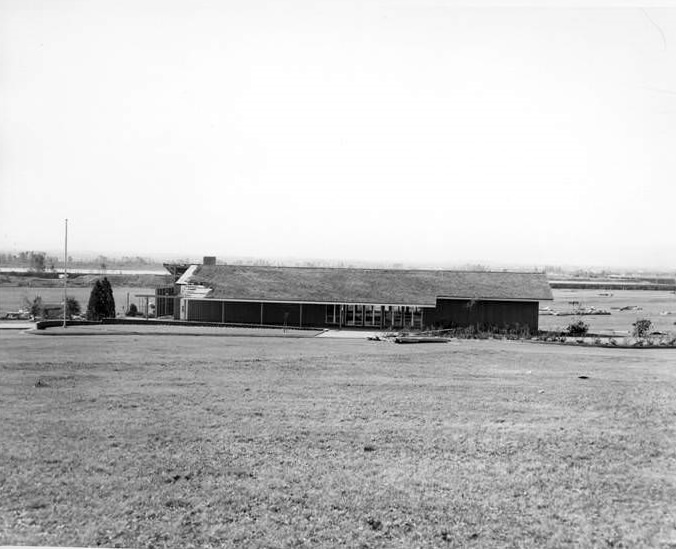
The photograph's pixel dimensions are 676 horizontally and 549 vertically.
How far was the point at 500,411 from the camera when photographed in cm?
998

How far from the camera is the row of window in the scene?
74.5 ft

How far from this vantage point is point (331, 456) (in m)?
8.45

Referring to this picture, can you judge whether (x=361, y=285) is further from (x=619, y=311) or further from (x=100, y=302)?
(x=619, y=311)

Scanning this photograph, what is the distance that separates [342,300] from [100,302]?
859 centimetres

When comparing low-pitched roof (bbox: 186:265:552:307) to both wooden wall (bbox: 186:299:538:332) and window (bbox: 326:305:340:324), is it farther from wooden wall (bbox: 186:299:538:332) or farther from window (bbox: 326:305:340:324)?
window (bbox: 326:305:340:324)

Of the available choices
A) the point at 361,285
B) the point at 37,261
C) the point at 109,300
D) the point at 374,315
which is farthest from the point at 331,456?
the point at 109,300

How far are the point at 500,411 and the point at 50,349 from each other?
394 inches

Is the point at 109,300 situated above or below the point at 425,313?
above

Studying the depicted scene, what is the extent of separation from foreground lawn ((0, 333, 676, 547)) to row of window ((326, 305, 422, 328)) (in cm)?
A: 1007

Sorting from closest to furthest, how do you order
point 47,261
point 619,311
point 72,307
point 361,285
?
1. point 47,261
2. point 361,285
3. point 72,307
4. point 619,311

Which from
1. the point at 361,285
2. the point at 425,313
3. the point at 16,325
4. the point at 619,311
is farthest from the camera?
the point at 619,311

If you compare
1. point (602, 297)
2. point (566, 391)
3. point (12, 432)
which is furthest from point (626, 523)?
point (602, 297)

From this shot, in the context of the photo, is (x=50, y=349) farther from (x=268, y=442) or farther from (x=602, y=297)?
(x=602, y=297)

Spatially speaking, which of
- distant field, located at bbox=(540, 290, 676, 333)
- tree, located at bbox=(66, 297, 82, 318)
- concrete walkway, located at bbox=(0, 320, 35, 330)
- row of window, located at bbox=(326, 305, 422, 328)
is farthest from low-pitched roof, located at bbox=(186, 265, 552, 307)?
distant field, located at bbox=(540, 290, 676, 333)
